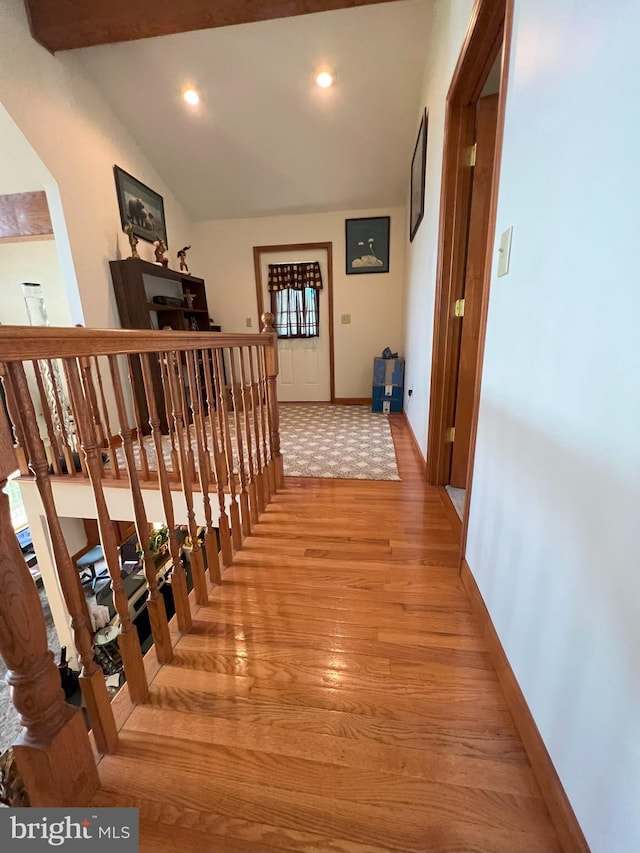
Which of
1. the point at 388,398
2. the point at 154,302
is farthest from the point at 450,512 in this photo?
the point at 154,302

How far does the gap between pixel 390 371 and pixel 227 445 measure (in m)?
2.97

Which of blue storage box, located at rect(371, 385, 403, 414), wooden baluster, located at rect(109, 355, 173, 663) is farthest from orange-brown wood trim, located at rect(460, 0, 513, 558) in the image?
blue storage box, located at rect(371, 385, 403, 414)

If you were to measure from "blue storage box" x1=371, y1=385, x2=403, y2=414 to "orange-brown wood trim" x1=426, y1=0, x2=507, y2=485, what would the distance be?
202 centimetres

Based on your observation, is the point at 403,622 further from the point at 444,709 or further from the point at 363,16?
the point at 363,16

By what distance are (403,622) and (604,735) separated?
25.9 inches

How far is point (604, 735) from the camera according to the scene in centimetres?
55

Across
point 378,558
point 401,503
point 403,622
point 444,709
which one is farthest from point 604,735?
point 401,503

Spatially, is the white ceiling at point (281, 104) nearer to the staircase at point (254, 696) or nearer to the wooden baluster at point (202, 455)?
the staircase at point (254, 696)

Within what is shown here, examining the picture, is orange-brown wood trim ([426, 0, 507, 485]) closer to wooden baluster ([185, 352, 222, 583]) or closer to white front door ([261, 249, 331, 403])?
wooden baluster ([185, 352, 222, 583])

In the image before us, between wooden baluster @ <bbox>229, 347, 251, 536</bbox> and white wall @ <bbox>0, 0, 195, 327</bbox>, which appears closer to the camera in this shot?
wooden baluster @ <bbox>229, 347, 251, 536</bbox>

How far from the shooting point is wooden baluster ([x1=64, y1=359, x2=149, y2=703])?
73 cm

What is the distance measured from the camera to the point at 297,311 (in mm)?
4770

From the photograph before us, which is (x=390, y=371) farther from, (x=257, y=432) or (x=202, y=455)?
(x=202, y=455)

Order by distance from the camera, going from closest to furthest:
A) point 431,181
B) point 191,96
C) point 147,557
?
point 147,557 → point 431,181 → point 191,96
